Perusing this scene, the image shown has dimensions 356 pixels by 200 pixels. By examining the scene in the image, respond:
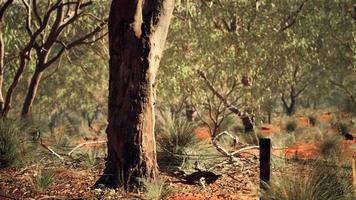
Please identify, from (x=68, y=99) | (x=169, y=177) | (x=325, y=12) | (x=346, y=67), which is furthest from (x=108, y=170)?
(x=68, y=99)

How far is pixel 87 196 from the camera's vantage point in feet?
22.6

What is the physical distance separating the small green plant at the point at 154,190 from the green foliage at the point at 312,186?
5.07 ft

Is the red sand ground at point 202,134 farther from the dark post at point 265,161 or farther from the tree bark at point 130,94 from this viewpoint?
the dark post at point 265,161

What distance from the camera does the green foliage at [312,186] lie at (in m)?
5.68

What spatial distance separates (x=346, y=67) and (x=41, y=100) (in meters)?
17.2

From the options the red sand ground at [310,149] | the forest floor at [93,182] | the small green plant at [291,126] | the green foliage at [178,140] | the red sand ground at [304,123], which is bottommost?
the forest floor at [93,182]

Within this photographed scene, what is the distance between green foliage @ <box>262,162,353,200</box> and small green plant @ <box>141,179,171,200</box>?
1545mm

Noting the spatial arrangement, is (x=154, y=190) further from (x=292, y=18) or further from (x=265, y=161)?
(x=292, y=18)

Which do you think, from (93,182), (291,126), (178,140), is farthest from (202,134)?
(93,182)

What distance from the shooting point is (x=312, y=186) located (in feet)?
18.9

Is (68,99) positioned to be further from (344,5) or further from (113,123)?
(113,123)

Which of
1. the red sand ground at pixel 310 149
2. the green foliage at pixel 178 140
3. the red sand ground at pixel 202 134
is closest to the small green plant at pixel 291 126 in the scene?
the red sand ground at pixel 202 134

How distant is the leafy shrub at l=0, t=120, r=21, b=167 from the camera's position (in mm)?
9320

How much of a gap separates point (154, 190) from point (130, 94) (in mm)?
1459
